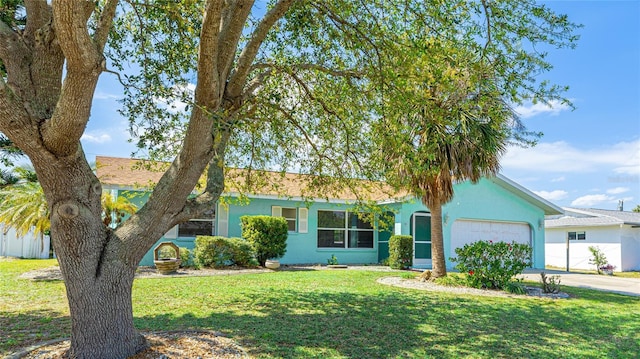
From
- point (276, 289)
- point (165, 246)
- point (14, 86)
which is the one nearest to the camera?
point (14, 86)

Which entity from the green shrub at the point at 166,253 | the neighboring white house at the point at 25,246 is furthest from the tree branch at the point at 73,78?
the neighboring white house at the point at 25,246

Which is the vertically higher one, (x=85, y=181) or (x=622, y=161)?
(x=622, y=161)

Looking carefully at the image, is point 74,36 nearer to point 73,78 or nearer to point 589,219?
point 73,78

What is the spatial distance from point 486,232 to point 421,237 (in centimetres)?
330

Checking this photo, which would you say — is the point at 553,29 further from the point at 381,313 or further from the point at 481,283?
the point at 481,283

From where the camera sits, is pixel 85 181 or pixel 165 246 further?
pixel 165 246

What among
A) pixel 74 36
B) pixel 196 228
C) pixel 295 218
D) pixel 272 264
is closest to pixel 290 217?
pixel 295 218

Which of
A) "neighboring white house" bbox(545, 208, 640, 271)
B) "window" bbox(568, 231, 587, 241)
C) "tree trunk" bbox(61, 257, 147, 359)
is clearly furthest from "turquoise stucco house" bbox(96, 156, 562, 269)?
"tree trunk" bbox(61, 257, 147, 359)

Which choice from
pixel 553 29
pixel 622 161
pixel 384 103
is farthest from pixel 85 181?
pixel 622 161

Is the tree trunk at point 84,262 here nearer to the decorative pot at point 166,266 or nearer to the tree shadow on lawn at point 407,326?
the tree shadow on lawn at point 407,326

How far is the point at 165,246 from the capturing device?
1551cm

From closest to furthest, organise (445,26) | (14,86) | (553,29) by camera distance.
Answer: (14,86), (553,29), (445,26)

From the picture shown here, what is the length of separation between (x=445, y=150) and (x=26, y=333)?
35.2 feet

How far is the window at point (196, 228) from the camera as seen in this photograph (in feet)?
55.7
